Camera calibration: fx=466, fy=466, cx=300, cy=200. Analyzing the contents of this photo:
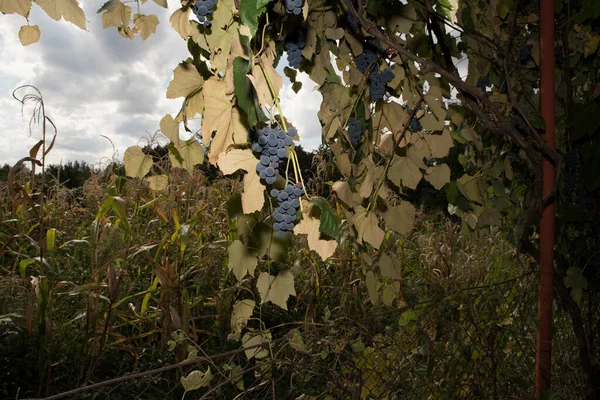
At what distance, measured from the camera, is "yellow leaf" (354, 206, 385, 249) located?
2.91 ft

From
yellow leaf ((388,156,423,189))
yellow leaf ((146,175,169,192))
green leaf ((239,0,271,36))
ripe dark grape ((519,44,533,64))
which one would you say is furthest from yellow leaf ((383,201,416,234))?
ripe dark grape ((519,44,533,64))

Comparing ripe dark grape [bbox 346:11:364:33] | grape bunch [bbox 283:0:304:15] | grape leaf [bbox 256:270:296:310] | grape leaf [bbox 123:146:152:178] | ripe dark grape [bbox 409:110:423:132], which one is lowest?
grape leaf [bbox 256:270:296:310]

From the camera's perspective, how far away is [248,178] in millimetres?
615

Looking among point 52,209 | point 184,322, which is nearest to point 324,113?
point 184,322

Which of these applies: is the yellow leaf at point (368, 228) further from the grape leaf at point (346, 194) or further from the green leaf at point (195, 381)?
the green leaf at point (195, 381)

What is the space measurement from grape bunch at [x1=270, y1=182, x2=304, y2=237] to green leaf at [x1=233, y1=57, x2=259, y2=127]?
11 cm

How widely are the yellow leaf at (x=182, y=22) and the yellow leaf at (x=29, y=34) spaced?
337mm

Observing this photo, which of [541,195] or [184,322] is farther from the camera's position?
[184,322]

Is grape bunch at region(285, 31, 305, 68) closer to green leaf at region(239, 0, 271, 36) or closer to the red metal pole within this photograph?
green leaf at region(239, 0, 271, 36)

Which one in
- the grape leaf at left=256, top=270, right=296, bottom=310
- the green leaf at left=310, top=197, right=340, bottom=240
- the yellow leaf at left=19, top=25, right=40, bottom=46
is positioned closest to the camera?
the green leaf at left=310, top=197, right=340, bottom=240

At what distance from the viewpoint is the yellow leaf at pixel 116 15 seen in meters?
0.84

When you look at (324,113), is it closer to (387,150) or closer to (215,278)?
(387,150)

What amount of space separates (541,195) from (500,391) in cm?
52

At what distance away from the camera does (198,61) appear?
2.57 feet
